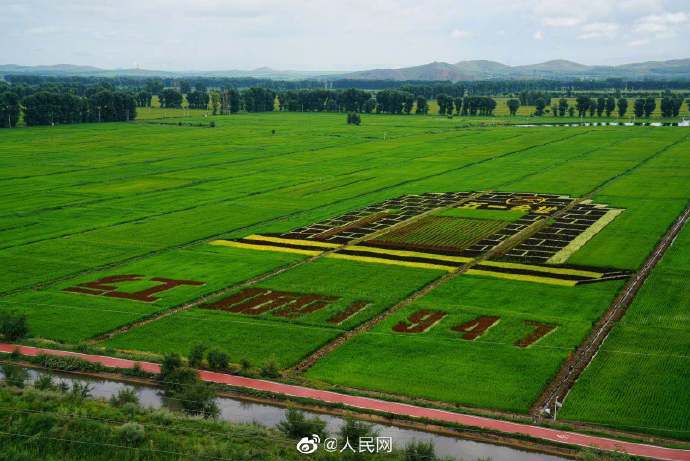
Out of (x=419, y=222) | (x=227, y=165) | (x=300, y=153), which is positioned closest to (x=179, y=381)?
(x=419, y=222)

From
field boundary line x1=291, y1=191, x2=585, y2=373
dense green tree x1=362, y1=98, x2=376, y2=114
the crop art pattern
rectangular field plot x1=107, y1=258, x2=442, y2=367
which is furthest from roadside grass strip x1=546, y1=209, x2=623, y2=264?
dense green tree x1=362, y1=98, x2=376, y2=114

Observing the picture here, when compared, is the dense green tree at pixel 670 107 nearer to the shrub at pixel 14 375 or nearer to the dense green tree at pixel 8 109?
the dense green tree at pixel 8 109

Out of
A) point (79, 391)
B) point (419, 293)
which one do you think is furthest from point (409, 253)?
point (79, 391)

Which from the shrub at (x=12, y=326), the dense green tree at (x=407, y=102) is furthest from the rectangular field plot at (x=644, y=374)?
the dense green tree at (x=407, y=102)

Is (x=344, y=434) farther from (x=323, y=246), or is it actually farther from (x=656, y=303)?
(x=323, y=246)

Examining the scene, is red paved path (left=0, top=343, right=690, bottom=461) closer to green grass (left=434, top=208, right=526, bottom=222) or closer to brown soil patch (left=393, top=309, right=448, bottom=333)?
brown soil patch (left=393, top=309, right=448, bottom=333)
